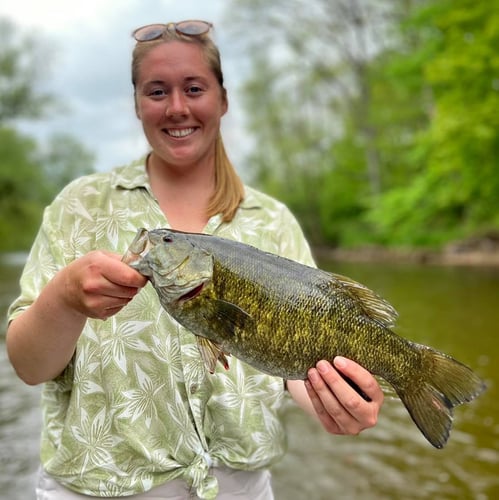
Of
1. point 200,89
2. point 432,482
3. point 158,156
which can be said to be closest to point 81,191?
point 158,156

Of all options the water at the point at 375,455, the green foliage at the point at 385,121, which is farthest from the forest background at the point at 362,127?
the water at the point at 375,455

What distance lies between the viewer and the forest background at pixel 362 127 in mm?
19000

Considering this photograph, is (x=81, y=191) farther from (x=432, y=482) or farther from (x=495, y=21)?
(x=495, y=21)

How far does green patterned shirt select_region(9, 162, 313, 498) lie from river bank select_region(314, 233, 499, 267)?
2356cm

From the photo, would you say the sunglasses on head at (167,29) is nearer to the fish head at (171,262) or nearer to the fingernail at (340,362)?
the fish head at (171,262)

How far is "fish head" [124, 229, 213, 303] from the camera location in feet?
6.42

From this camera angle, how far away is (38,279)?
2.20 metres

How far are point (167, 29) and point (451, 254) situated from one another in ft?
89.1

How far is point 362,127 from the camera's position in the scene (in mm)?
37750

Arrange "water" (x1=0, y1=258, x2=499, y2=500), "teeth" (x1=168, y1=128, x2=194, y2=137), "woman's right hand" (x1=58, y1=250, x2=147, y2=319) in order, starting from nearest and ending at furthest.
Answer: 1. "woman's right hand" (x1=58, y1=250, x2=147, y2=319)
2. "teeth" (x1=168, y1=128, x2=194, y2=137)
3. "water" (x1=0, y1=258, x2=499, y2=500)

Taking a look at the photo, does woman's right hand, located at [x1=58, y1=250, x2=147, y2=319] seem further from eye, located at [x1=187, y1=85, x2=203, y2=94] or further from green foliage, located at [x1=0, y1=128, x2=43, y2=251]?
green foliage, located at [x1=0, y1=128, x2=43, y2=251]

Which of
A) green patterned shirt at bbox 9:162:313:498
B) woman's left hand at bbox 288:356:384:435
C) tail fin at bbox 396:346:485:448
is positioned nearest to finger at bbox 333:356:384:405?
woman's left hand at bbox 288:356:384:435

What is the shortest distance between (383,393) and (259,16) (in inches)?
1477

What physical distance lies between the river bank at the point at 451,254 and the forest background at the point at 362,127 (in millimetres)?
720
